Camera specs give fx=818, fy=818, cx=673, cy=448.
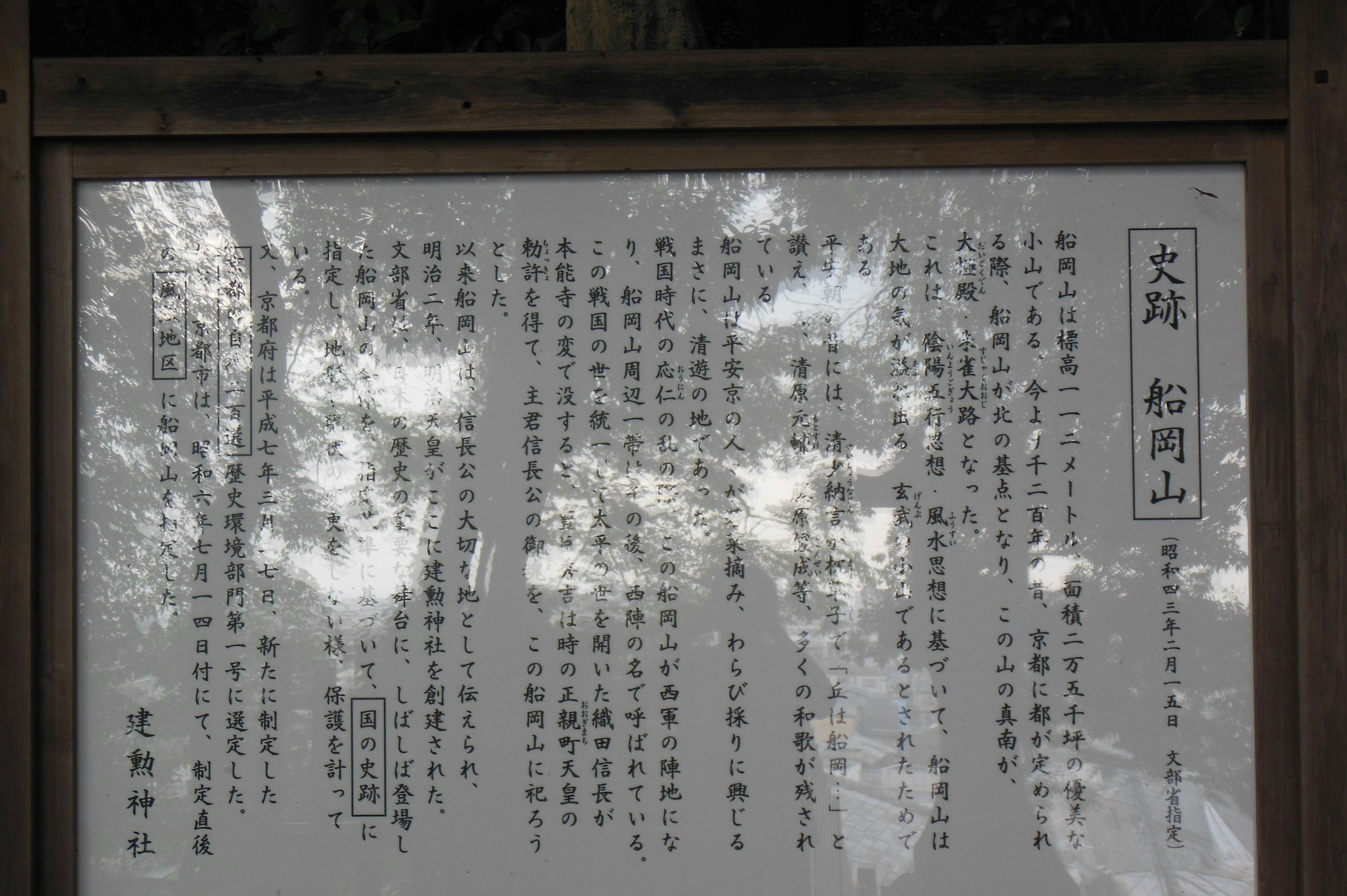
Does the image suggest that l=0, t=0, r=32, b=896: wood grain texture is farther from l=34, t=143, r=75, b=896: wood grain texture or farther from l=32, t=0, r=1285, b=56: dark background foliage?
l=32, t=0, r=1285, b=56: dark background foliage

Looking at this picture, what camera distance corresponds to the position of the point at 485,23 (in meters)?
3.08

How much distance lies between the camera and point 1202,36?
2688mm

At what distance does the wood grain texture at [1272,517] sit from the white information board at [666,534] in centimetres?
4

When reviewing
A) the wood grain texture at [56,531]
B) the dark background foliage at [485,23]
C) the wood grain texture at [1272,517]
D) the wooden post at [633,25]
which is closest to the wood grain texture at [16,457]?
the wood grain texture at [56,531]

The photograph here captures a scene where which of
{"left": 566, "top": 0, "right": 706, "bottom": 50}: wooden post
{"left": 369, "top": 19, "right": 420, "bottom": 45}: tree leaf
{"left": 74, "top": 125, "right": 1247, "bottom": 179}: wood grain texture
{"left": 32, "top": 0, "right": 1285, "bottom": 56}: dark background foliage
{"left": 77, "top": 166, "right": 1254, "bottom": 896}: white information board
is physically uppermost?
{"left": 32, "top": 0, "right": 1285, "bottom": 56}: dark background foliage

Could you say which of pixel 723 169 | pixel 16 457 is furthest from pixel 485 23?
pixel 16 457

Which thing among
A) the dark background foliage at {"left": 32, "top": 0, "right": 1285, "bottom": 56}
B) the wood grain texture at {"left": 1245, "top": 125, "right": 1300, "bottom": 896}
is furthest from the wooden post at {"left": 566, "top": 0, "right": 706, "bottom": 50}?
the wood grain texture at {"left": 1245, "top": 125, "right": 1300, "bottom": 896}

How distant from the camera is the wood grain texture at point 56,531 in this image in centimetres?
213

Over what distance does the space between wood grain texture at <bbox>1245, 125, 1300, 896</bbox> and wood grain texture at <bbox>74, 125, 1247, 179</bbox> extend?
0.17 meters

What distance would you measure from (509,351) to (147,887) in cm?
169

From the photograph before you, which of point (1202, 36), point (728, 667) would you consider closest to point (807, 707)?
point (728, 667)

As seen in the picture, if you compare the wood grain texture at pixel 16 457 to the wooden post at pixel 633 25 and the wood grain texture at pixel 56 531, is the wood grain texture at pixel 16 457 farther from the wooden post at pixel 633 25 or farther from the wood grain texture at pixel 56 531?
the wooden post at pixel 633 25

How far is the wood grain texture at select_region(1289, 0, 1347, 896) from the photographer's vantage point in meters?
2.05

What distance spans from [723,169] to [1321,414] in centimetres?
167
